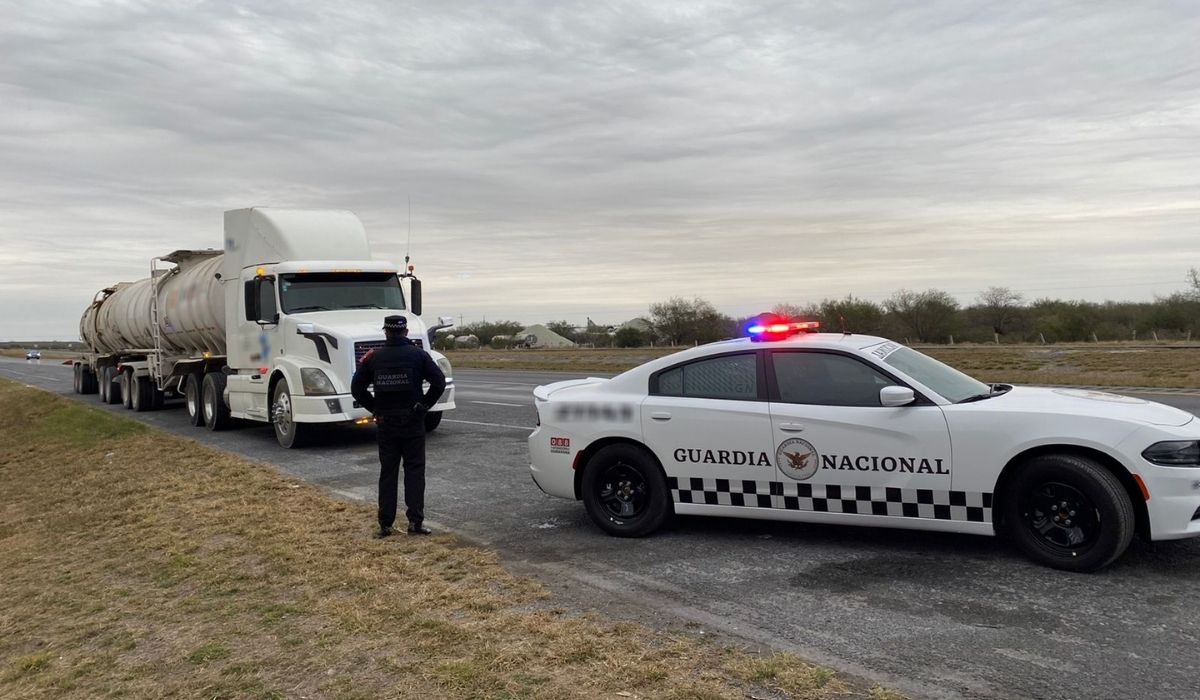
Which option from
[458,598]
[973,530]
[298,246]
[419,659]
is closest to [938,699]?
[973,530]

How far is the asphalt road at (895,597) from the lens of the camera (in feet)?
12.9

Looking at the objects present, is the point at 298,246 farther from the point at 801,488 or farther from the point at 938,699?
the point at 938,699

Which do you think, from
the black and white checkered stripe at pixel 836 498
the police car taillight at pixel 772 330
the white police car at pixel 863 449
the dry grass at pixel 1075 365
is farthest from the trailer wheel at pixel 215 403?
the dry grass at pixel 1075 365

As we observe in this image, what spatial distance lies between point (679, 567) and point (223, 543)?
387 cm

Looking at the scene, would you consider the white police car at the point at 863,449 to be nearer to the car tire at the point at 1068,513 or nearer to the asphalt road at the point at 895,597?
the car tire at the point at 1068,513

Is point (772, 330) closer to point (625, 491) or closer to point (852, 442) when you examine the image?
point (852, 442)

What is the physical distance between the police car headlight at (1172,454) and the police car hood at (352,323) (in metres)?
9.59

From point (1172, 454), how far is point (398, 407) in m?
5.33

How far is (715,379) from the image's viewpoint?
20.9 ft

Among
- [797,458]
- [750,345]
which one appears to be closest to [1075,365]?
[750,345]

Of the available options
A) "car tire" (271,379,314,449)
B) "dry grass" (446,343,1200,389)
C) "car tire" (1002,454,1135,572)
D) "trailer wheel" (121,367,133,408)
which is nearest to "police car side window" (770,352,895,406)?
"car tire" (1002,454,1135,572)

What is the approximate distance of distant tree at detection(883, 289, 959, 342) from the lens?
52.4 meters

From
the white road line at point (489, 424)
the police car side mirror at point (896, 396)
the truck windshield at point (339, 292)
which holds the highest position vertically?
the truck windshield at point (339, 292)

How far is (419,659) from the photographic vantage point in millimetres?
4281
